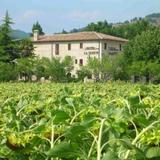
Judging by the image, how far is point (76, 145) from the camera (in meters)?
1.29

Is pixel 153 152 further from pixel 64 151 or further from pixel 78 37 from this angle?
pixel 78 37

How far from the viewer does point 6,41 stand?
68.7 meters

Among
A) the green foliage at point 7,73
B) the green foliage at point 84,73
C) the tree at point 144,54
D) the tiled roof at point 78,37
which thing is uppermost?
the tiled roof at point 78,37

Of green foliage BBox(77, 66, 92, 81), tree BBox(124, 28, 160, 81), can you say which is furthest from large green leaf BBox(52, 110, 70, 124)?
green foliage BBox(77, 66, 92, 81)

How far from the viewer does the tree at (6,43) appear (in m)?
66.9

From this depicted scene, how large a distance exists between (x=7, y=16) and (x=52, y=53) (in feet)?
56.5

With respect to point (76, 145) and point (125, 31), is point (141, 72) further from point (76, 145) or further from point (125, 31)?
point (76, 145)

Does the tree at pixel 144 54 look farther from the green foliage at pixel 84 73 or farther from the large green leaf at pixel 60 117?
the large green leaf at pixel 60 117

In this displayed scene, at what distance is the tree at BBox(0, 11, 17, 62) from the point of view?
2633 inches

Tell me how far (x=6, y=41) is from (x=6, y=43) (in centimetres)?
36

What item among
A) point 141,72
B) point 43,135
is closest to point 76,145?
point 43,135

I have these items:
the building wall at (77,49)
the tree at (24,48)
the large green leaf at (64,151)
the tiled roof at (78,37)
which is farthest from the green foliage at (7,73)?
the large green leaf at (64,151)

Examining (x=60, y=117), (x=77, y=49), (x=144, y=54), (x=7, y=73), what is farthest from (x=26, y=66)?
(x=60, y=117)

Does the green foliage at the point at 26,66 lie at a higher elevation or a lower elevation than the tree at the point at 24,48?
lower
